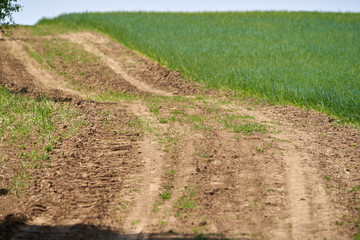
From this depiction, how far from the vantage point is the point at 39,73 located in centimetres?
1903

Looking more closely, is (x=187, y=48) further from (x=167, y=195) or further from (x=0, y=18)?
(x=167, y=195)

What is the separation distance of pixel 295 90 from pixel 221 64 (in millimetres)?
5505

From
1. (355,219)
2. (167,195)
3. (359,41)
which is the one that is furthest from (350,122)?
(359,41)

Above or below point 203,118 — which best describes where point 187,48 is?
above

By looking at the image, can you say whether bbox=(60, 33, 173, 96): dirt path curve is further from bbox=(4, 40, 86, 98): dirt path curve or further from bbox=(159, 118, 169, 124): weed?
bbox=(159, 118, 169, 124): weed

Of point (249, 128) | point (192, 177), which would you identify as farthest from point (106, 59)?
point (192, 177)

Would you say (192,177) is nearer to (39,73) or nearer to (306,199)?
(306,199)

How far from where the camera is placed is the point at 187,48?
70.7 feet

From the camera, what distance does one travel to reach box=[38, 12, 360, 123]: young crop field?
13.4 m

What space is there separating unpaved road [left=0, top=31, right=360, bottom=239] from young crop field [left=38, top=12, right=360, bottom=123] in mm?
936

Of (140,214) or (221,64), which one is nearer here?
(140,214)

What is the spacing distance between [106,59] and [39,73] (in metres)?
3.94

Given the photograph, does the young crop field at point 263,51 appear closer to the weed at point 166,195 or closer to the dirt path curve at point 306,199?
the dirt path curve at point 306,199

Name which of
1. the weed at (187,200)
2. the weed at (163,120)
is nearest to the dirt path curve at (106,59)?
the weed at (163,120)
